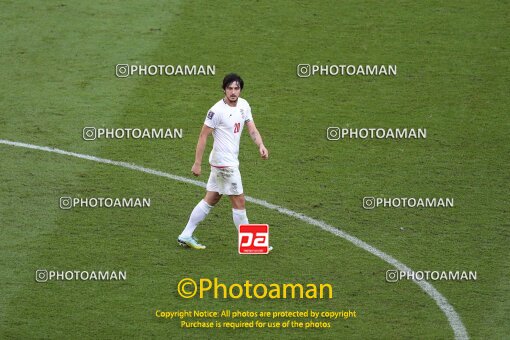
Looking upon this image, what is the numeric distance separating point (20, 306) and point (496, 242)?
5.74 meters

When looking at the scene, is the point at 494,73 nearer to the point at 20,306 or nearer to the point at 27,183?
the point at 27,183

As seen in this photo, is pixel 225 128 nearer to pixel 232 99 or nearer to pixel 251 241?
pixel 232 99

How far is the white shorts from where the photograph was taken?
13453 millimetres

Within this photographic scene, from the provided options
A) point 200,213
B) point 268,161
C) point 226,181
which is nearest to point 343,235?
point 226,181

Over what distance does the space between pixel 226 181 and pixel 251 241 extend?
818 millimetres

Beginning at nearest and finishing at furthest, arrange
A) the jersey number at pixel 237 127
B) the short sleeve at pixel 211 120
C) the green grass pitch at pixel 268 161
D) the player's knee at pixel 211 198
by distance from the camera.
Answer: the green grass pitch at pixel 268 161, the short sleeve at pixel 211 120, the jersey number at pixel 237 127, the player's knee at pixel 211 198

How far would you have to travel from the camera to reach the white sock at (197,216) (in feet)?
44.9

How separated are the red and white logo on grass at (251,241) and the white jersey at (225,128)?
84 centimetres

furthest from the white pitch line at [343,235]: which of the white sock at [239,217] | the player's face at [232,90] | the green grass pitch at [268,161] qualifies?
the player's face at [232,90]

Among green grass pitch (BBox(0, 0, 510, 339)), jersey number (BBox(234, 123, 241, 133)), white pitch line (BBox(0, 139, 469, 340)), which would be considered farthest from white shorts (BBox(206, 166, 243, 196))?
white pitch line (BBox(0, 139, 469, 340))

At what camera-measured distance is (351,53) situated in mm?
18875

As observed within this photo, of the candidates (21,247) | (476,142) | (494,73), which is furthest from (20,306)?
(494,73)

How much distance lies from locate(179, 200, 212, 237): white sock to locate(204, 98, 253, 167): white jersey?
0.55 meters

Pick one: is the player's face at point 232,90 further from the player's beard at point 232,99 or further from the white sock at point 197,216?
the white sock at point 197,216
